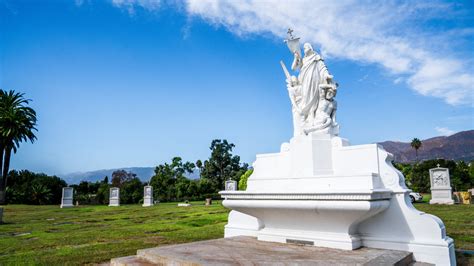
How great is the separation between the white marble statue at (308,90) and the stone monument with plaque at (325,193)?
0.02 meters

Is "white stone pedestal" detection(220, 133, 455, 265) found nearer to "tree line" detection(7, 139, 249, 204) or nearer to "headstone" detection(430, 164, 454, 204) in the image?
"headstone" detection(430, 164, 454, 204)

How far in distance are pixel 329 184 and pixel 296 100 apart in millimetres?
1968

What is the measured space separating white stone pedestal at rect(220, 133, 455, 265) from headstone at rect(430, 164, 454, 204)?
55.7ft

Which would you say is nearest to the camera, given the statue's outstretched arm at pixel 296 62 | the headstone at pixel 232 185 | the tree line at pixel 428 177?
the statue's outstretched arm at pixel 296 62

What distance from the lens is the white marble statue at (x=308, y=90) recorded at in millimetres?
5859

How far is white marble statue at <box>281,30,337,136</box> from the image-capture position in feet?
19.2

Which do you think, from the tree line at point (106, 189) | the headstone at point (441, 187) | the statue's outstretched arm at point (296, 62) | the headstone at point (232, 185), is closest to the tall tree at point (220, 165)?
the tree line at point (106, 189)

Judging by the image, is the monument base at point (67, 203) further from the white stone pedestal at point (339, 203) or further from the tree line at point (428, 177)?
the tree line at point (428, 177)

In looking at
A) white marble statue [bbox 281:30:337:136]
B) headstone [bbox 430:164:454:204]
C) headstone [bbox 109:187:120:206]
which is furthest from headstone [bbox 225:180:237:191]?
white marble statue [bbox 281:30:337:136]

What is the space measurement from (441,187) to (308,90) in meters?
17.2

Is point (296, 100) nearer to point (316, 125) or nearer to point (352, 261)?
point (316, 125)

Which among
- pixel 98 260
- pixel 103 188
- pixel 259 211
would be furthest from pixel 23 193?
pixel 259 211

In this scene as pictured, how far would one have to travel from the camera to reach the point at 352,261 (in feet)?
12.8

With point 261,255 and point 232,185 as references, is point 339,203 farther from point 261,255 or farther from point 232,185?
point 232,185
